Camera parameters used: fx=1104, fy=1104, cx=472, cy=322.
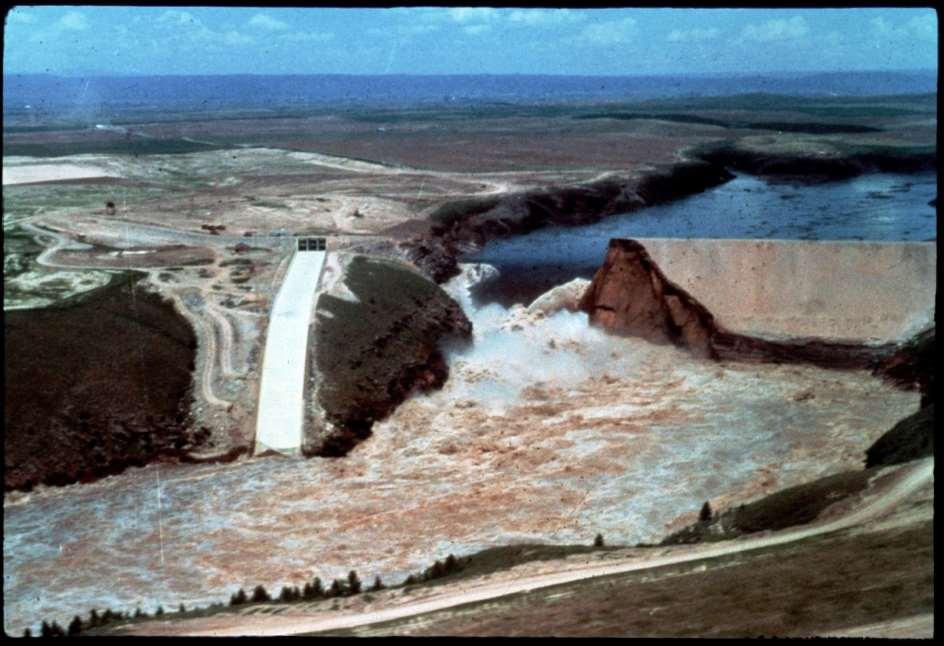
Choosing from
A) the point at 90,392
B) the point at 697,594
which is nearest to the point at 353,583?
the point at 697,594

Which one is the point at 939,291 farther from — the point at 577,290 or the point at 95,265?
the point at 95,265

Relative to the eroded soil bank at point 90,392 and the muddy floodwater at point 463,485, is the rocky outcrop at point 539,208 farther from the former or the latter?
the eroded soil bank at point 90,392

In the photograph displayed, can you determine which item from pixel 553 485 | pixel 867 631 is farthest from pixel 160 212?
pixel 867 631

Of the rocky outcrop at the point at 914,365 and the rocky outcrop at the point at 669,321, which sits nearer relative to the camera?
the rocky outcrop at the point at 914,365

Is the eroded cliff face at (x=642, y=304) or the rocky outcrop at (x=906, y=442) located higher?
the eroded cliff face at (x=642, y=304)

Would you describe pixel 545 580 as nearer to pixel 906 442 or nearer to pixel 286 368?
pixel 906 442

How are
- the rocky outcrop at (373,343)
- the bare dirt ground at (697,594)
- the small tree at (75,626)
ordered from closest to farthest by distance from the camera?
1. the bare dirt ground at (697,594)
2. the small tree at (75,626)
3. the rocky outcrop at (373,343)

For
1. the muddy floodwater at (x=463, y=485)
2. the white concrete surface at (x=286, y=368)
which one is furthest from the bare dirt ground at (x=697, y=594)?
the white concrete surface at (x=286, y=368)
